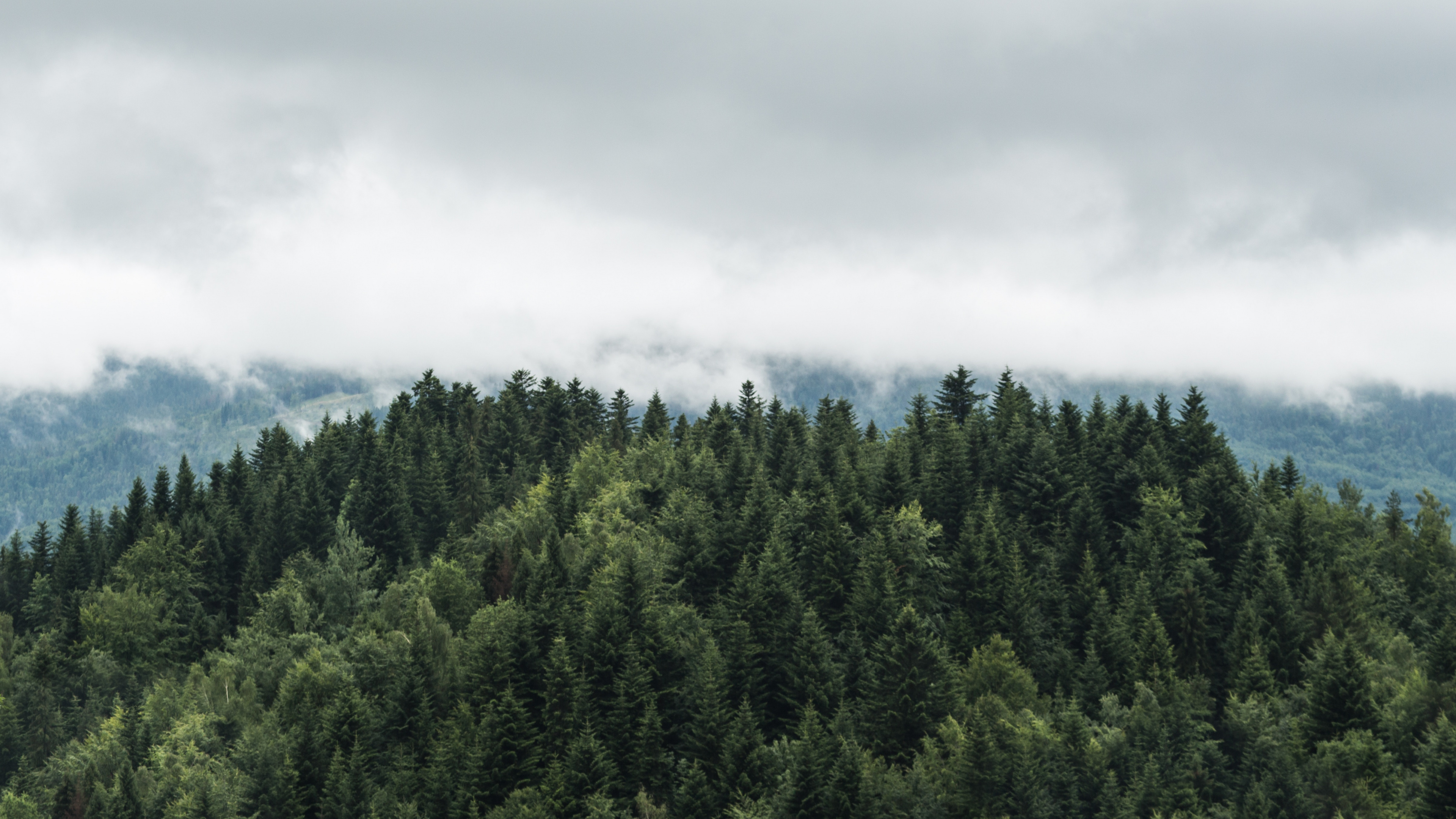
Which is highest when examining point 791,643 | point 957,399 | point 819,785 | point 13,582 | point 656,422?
point 957,399

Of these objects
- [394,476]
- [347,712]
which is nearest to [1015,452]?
[347,712]

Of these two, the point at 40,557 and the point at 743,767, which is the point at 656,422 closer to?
the point at 40,557

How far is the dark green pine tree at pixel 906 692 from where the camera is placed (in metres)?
90.7

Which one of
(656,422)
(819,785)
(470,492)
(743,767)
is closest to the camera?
(819,785)

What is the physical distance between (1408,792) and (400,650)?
73.0 meters

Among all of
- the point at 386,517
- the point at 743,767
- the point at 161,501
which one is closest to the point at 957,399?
the point at 386,517

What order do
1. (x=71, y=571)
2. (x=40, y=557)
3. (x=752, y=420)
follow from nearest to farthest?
(x=71, y=571) < (x=40, y=557) < (x=752, y=420)

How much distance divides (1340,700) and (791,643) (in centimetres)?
3810

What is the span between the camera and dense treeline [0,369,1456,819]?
276 feet

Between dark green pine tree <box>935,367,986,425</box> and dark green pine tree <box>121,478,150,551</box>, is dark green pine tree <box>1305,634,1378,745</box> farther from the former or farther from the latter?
dark green pine tree <box>121,478,150,551</box>

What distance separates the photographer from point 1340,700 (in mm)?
86438

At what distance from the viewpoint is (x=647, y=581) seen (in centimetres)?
10525

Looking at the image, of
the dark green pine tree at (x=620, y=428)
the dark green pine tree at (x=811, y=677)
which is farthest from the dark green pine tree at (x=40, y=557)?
the dark green pine tree at (x=811, y=677)

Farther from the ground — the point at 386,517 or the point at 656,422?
the point at 656,422
